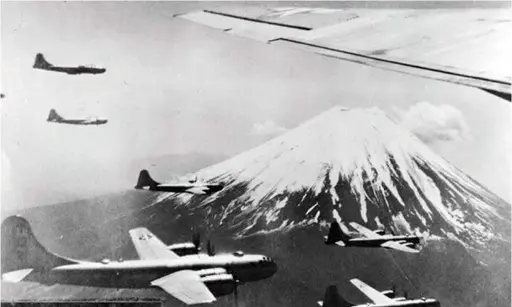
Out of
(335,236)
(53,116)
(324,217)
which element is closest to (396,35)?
(324,217)

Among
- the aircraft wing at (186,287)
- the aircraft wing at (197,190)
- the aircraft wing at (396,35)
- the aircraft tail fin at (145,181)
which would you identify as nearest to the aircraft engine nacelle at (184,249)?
the aircraft wing at (186,287)

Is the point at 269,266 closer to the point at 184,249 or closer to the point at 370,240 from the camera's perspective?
the point at 184,249

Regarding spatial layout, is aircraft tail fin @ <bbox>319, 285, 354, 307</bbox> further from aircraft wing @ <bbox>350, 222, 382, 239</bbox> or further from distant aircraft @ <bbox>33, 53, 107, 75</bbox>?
distant aircraft @ <bbox>33, 53, 107, 75</bbox>

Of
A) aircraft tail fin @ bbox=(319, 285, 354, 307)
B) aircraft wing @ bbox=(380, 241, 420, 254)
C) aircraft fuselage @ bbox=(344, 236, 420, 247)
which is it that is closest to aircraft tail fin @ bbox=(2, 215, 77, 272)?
aircraft tail fin @ bbox=(319, 285, 354, 307)

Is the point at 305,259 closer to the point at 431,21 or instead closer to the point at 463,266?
the point at 463,266

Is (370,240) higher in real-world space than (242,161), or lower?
lower
